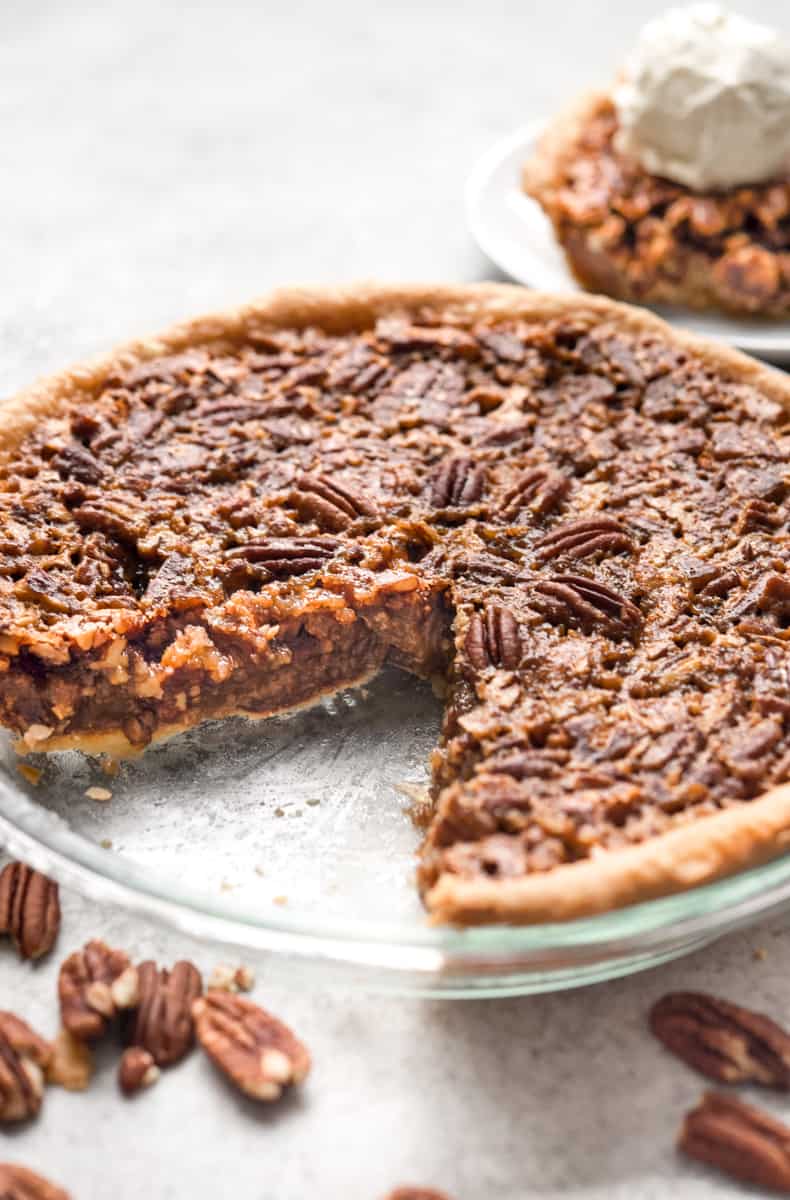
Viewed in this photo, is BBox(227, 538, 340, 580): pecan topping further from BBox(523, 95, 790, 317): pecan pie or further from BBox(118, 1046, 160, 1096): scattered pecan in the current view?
BBox(523, 95, 790, 317): pecan pie

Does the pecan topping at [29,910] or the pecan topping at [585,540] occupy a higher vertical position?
the pecan topping at [585,540]

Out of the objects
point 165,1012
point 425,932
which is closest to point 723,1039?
point 425,932

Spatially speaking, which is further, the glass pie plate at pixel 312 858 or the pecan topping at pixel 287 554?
the pecan topping at pixel 287 554

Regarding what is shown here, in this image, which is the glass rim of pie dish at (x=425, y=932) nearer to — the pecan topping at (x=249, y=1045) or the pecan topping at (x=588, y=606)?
the pecan topping at (x=249, y=1045)

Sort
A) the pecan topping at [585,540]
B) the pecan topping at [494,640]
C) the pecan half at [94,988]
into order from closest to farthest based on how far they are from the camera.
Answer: the pecan half at [94,988] < the pecan topping at [494,640] < the pecan topping at [585,540]

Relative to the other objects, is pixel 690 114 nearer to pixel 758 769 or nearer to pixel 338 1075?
pixel 758 769

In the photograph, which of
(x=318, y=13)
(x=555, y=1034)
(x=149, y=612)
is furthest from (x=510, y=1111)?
(x=318, y=13)

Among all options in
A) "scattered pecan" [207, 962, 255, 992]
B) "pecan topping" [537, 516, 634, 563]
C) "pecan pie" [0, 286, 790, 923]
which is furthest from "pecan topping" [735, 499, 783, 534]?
"scattered pecan" [207, 962, 255, 992]

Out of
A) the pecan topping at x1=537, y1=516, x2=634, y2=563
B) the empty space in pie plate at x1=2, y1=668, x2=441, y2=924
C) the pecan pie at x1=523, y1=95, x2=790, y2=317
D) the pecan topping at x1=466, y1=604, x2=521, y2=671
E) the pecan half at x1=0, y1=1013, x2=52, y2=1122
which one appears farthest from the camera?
the pecan pie at x1=523, y1=95, x2=790, y2=317

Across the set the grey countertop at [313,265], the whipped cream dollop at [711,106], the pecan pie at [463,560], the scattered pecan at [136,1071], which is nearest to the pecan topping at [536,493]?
the pecan pie at [463,560]
